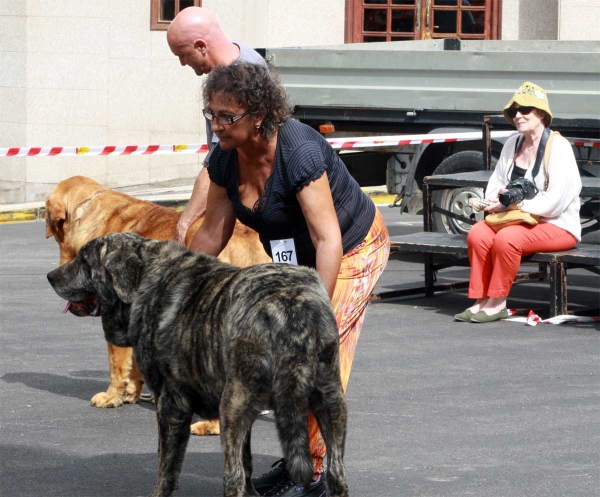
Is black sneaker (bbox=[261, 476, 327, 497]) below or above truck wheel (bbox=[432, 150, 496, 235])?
below

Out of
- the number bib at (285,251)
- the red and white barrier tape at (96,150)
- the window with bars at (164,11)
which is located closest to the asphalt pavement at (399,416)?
the number bib at (285,251)

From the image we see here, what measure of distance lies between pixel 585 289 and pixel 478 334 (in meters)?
2.22

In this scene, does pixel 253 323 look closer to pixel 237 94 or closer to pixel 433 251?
pixel 237 94

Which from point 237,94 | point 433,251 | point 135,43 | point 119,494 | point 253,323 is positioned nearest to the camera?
point 253,323

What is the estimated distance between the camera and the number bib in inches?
186

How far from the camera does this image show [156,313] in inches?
178

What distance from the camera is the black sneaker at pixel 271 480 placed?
4.93 meters

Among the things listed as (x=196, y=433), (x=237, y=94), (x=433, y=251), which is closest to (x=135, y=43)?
(x=433, y=251)

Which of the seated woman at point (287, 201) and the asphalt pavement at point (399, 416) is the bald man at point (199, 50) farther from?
the asphalt pavement at point (399, 416)

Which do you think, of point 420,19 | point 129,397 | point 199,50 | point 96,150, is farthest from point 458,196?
point 420,19

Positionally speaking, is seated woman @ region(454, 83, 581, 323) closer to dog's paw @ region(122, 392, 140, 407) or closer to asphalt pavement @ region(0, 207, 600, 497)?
asphalt pavement @ region(0, 207, 600, 497)

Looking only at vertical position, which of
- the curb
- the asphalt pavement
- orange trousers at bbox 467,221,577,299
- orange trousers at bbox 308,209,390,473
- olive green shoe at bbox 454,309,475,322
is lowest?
the asphalt pavement

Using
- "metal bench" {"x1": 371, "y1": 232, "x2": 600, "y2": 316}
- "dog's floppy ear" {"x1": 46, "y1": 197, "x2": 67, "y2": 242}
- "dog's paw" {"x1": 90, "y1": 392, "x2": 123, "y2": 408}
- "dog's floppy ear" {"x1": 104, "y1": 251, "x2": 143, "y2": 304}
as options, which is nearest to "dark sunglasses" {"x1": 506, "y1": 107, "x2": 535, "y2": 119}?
Result: "metal bench" {"x1": 371, "y1": 232, "x2": 600, "y2": 316}

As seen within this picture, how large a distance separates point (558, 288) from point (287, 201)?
480 cm
